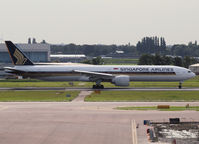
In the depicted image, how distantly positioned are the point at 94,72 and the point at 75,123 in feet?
121

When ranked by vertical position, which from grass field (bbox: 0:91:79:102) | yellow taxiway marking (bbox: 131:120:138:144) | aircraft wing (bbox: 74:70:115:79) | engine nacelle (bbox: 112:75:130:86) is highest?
aircraft wing (bbox: 74:70:115:79)

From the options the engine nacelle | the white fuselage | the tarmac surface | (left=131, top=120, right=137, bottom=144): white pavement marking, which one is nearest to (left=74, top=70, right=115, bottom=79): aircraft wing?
the white fuselage

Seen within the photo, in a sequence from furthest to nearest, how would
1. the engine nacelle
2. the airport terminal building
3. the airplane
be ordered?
the airport terminal building < the airplane < the engine nacelle

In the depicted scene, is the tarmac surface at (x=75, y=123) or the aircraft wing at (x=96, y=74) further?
the aircraft wing at (x=96, y=74)

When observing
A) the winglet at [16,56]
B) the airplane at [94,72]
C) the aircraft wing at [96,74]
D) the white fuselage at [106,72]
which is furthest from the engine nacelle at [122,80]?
the winglet at [16,56]

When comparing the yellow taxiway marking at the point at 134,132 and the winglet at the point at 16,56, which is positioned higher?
the winglet at the point at 16,56

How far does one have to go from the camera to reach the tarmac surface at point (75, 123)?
26.7m

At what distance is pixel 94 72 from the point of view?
226 feet

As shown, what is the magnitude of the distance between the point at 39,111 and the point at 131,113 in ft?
30.8

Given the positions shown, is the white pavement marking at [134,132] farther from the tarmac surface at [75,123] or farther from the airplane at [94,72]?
the airplane at [94,72]

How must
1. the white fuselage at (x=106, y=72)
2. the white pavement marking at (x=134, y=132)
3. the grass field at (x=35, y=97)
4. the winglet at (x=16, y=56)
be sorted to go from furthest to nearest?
the winglet at (x=16, y=56) → the white fuselage at (x=106, y=72) → the grass field at (x=35, y=97) → the white pavement marking at (x=134, y=132)

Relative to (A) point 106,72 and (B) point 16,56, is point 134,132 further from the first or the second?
(B) point 16,56

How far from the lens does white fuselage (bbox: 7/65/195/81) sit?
2712 inches

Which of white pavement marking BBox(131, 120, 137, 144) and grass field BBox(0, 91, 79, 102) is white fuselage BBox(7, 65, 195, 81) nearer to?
grass field BBox(0, 91, 79, 102)
